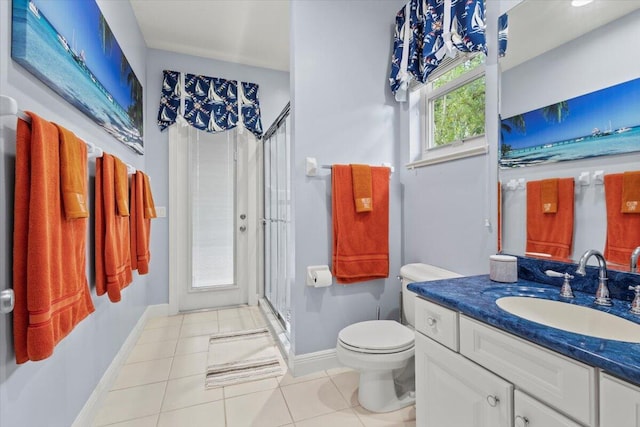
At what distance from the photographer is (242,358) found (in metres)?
2.22

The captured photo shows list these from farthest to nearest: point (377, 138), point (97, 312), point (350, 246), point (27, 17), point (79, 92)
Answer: point (377, 138) < point (350, 246) < point (97, 312) < point (79, 92) < point (27, 17)

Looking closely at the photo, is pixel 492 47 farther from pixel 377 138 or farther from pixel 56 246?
pixel 56 246

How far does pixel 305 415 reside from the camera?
5.30ft

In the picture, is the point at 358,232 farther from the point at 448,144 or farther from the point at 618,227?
the point at 618,227

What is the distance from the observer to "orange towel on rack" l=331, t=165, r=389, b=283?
79.3 inches

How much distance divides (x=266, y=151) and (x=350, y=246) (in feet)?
5.70

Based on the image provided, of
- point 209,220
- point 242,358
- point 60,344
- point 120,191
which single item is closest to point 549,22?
point 120,191

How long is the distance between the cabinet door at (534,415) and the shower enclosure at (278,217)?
4.92 feet

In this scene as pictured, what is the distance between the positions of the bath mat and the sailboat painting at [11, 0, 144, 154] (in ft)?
5.76

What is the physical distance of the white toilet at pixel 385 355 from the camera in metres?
1.53

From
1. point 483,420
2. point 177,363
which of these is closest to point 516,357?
point 483,420

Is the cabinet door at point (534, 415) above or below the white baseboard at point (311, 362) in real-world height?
above

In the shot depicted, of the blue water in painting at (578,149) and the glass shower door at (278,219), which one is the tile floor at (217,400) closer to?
the glass shower door at (278,219)

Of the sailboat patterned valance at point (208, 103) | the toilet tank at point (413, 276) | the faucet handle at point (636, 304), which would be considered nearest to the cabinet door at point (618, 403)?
the faucet handle at point (636, 304)
